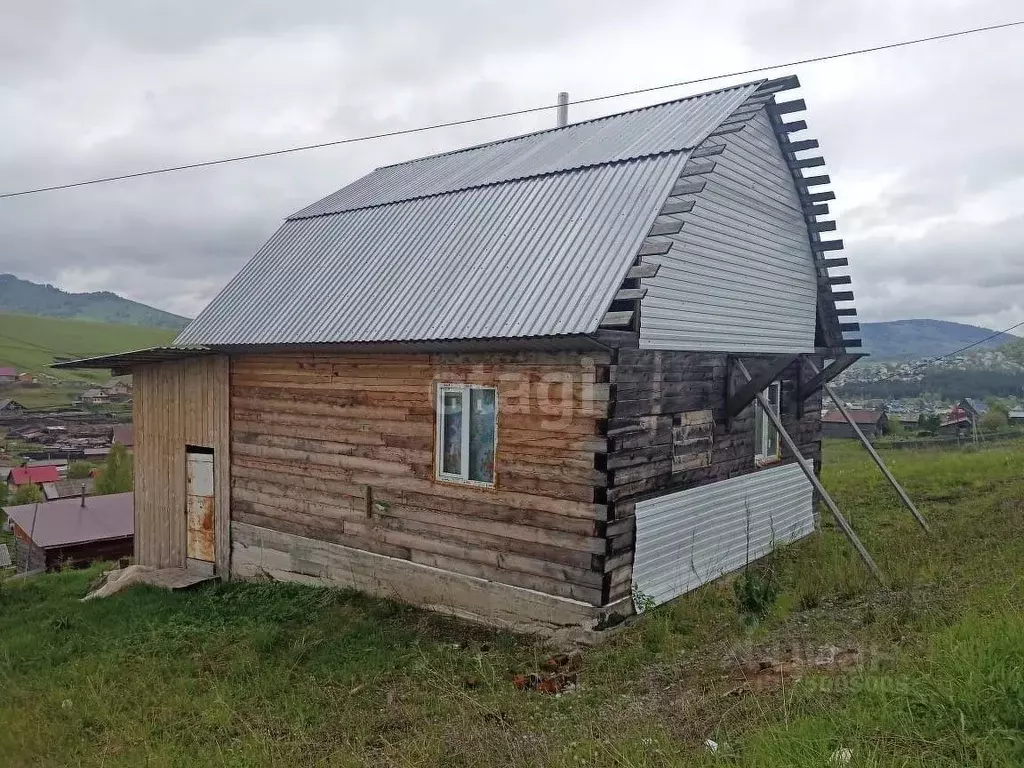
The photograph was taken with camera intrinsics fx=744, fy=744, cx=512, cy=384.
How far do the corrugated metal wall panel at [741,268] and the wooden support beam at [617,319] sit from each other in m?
0.98

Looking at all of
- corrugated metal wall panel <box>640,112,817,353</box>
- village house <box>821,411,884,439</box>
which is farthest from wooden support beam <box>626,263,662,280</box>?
village house <box>821,411,884,439</box>

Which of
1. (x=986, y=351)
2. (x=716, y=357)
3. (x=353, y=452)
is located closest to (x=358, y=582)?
(x=353, y=452)

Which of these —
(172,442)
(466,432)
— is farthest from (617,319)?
(172,442)

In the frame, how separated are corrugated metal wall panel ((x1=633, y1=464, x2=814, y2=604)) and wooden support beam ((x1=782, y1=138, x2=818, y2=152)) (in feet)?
16.9

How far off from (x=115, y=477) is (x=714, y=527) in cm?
5331

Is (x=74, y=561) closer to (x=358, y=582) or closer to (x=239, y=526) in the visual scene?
(x=239, y=526)

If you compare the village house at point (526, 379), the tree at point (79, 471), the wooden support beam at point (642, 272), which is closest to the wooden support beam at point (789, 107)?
the village house at point (526, 379)

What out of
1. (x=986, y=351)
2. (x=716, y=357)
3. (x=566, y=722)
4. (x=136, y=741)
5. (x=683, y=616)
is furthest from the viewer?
(x=986, y=351)

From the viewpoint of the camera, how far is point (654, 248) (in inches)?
337

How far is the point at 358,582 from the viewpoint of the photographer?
10.7m

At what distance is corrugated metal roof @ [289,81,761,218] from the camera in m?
10.6

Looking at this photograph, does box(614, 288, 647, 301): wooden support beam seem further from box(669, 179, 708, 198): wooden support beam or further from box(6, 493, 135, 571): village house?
box(6, 493, 135, 571): village house

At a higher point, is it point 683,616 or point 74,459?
point 683,616

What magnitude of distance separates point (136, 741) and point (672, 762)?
491 centimetres
